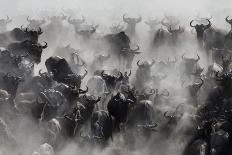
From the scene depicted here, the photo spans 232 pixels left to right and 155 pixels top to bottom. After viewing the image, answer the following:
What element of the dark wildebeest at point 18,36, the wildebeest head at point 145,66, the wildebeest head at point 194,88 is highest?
the dark wildebeest at point 18,36

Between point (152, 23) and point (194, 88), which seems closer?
point (194, 88)

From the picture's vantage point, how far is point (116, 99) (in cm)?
3628

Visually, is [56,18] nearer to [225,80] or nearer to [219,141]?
[225,80]

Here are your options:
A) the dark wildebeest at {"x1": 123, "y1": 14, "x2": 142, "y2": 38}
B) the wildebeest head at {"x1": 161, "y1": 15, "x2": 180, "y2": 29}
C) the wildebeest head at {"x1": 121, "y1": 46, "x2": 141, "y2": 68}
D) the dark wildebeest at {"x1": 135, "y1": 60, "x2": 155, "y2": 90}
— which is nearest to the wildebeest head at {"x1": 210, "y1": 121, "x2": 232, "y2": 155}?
the dark wildebeest at {"x1": 135, "y1": 60, "x2": 155, "y2": 90}

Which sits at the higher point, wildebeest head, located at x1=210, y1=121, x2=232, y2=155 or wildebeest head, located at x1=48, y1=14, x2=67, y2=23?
wildebeest head, located at x1=48, y1=14, x2=67, y2=23

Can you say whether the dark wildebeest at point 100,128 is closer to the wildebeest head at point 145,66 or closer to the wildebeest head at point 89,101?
the wildebeest head at point 89,101

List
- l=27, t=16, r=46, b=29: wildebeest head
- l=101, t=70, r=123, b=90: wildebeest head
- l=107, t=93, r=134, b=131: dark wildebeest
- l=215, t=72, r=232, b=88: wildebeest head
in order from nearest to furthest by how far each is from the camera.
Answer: l=107, t=93, r=134, b=131: dark wildebeest, l=215, t=72, r=232, b=88: wildebeest head, l=101, t=70, r=123, b=90: wildebeest head, l=27, t=16, r=46, b=29: wildebeest head

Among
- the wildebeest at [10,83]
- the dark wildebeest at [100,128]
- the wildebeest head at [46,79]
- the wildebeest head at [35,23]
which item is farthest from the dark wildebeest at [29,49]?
the wildebeest head at [35,23]

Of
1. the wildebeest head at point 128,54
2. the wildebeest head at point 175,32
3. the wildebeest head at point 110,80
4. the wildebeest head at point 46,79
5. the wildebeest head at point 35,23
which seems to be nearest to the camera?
the wildebeest head at point 46,79

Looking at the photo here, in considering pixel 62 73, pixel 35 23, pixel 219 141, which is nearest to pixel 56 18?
pixel 35 23

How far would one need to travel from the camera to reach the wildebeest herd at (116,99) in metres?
33.4

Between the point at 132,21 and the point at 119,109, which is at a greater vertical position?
the point at 132,21

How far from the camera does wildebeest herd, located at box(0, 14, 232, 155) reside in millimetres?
33375

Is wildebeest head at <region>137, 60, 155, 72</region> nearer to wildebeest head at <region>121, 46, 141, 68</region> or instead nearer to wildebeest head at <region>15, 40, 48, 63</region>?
wildebeest head at <region>121, 46, 141, 68</region>
